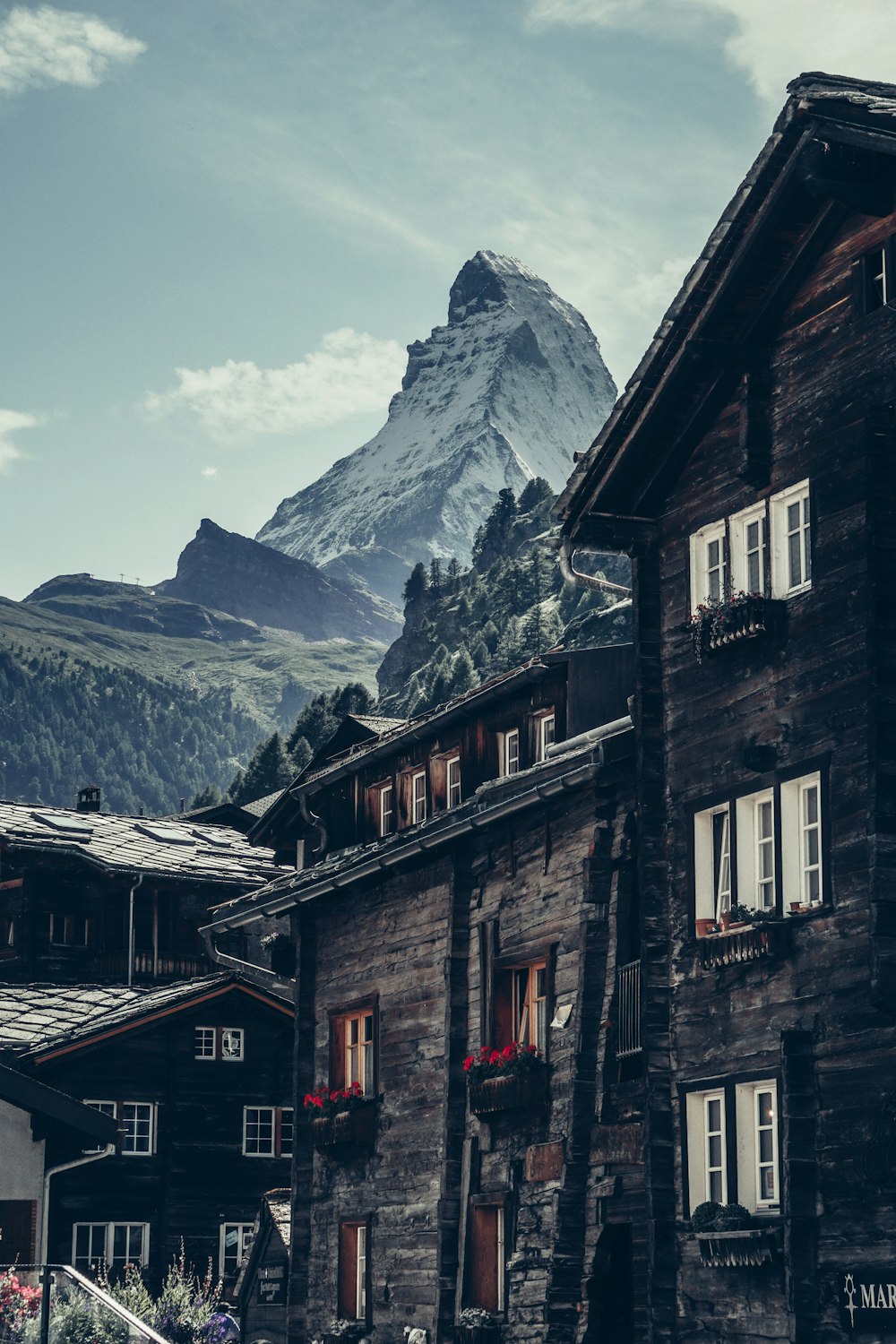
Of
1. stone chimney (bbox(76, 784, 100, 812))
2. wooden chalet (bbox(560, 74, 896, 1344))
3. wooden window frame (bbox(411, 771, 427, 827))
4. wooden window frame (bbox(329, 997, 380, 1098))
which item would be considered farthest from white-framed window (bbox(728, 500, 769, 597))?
stone chimney (bbox(76, 784, 100, 812))

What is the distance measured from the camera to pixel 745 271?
87.9 ft

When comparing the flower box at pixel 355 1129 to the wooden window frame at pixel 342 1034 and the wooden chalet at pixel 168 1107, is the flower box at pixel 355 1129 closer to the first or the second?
the wooden window frame at pixel 342 1034

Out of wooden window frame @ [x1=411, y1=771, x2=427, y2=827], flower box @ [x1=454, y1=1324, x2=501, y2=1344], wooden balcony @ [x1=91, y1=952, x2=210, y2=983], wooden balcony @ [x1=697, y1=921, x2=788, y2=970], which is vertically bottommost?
flower box @ [x1=454, y1=1324, x2=501, y2=1344]

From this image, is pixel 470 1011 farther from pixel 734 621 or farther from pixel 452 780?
pixel 734 621

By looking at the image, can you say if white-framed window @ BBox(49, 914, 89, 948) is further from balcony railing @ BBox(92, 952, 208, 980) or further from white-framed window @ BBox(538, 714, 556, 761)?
white-framed window @ BBox(538, 714, 556, 761)

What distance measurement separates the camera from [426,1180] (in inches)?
1310

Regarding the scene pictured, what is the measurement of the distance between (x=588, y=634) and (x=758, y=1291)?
431ft

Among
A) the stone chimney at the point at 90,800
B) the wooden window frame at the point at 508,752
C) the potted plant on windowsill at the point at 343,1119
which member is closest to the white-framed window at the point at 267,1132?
the potted plant on windowsill at the point at 343,1119

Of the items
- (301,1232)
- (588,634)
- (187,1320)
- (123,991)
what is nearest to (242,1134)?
(123,991)

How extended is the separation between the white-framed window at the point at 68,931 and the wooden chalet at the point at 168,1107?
4.47m

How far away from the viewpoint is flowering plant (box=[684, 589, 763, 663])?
84.7 feet

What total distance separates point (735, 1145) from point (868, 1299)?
2954mm

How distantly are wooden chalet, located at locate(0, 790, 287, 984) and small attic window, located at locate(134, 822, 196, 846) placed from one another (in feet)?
10.00

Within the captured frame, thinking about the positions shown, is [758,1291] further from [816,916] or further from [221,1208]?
[221,1208]
